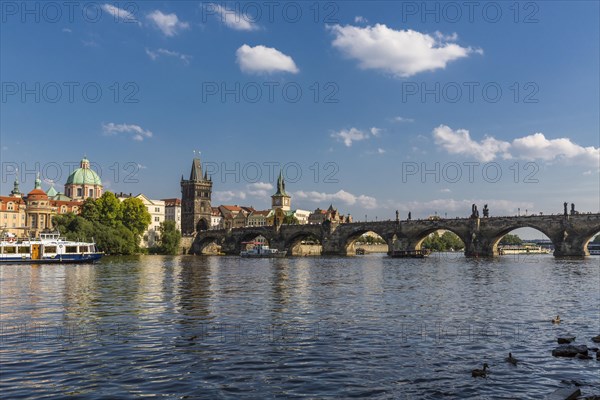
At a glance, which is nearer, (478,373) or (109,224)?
(478,373)

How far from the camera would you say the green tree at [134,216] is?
5310 inches

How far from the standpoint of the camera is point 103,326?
922 inches

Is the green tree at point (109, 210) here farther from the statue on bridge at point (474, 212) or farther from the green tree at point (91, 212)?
the statue on bridge at point (474, 212)

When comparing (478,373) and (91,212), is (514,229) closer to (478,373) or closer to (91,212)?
(91,212)

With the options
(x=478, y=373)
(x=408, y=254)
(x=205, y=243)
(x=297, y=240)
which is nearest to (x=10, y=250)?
(x=408, y=254)

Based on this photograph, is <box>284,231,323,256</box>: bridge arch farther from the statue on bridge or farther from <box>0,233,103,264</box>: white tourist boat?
<box>0,233,103,264</box>: white tourist boat

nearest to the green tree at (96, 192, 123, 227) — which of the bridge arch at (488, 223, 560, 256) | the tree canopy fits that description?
the tree canopy

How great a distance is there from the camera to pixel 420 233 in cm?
12825

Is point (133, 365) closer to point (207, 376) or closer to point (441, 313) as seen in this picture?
point (207, 376)

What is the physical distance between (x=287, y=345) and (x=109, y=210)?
121472 mm

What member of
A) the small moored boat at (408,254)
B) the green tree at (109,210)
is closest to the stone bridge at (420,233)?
the small moored boat at (408,254)

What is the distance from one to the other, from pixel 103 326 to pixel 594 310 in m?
24.9

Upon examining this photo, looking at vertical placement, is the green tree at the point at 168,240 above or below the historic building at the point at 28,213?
below

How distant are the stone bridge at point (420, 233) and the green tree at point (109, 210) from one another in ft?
138
